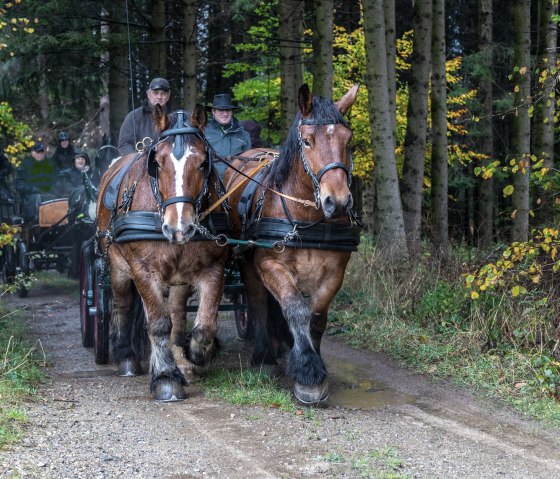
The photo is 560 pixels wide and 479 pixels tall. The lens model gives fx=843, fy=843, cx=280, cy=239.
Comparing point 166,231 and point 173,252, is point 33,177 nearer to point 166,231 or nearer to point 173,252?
point 173,252

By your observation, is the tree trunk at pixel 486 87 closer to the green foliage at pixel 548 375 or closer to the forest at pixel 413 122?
the forest at pixel 413 122

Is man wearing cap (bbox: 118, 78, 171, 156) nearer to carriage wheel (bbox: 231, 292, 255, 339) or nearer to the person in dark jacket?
carriage wheel (bbox: 231, 292, 255, 339)

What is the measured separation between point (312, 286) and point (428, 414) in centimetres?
139

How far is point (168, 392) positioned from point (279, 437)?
134 cm

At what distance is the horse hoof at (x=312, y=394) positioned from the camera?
6.56m

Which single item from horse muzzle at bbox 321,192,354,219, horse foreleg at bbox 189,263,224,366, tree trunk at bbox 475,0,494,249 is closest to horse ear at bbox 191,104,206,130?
horse foreleg at bbox 189,263,224,366

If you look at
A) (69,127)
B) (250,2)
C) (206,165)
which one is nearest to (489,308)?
(206,165)

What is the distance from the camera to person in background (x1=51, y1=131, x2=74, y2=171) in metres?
16.3

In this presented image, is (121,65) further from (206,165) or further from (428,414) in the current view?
(428,414)

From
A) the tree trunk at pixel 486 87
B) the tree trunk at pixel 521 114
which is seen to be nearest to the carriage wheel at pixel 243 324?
the tree trunk at pixel 521 114

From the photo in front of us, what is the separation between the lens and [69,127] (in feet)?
93.8

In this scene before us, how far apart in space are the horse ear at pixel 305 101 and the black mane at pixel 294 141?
41mm

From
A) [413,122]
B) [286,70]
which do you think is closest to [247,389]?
[413,122]

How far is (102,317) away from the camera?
8539mm
